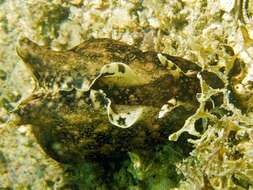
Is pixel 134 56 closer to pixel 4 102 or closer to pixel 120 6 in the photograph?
pixel 120 6

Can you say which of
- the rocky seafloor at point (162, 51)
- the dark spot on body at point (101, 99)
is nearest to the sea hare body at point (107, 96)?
the dark spot on body at point (101, 99)

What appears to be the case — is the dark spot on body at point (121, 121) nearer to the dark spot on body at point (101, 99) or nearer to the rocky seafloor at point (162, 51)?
the dark spot on body at point (101, 99)

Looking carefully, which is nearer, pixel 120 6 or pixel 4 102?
pixel 120 6

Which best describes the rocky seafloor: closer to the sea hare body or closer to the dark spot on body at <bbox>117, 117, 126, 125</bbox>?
the sea hare body

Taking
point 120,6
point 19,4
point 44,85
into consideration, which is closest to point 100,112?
point 44,85

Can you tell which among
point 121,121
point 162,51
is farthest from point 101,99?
point 162,51
